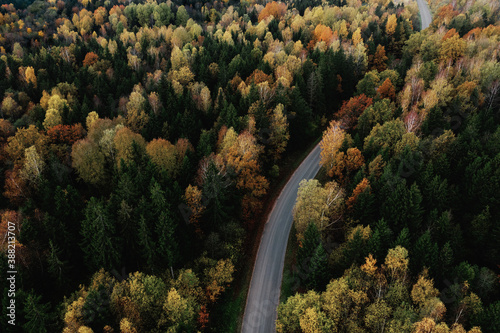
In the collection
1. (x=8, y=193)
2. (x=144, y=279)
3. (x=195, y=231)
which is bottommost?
(x=195, y=231)

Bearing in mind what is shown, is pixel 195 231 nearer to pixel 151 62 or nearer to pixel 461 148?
pixel 461 148

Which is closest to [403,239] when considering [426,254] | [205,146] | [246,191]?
[426,254]

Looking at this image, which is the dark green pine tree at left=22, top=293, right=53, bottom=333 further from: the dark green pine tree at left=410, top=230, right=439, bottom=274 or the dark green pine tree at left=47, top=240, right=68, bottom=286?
the dark green pine tree at left=410, top=230, right=439, bottom=274

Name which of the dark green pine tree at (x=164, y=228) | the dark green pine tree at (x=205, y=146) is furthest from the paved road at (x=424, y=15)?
the dark green pine tree at (x=164, y=228)

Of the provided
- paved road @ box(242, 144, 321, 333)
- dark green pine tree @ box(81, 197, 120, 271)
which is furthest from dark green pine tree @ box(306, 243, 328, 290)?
dark green pine tree @ box(81, 197, 120, 271)

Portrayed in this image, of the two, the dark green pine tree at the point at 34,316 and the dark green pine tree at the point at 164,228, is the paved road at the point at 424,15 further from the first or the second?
the dark green pine tree at the point at 34,316

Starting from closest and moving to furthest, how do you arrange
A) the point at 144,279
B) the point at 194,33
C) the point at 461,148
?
the point at 144,279 < the point at 461,148 < the point at 194,33

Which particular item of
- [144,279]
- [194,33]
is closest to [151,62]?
[194,33]
